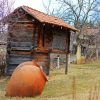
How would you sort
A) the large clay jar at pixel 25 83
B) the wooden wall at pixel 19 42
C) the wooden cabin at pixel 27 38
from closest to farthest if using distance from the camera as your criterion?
the large clay jar at pixel 25 83, the wooden cabin at pixel 27 38, the wooden wall at pixel 19 42

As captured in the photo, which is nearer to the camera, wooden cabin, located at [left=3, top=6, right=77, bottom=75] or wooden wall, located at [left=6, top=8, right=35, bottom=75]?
wooden cabin, located at [left=3, top=6, right=77, bottom=75]

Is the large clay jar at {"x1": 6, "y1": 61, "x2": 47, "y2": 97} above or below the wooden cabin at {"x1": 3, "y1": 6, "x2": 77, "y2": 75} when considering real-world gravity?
below

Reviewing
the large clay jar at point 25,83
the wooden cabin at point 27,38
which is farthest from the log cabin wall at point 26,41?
the large clay jar at point 25,83

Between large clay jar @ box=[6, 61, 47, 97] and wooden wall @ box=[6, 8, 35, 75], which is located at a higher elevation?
wooden wall @ box=[6, 8, 35, 75]

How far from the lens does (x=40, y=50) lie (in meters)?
20.8

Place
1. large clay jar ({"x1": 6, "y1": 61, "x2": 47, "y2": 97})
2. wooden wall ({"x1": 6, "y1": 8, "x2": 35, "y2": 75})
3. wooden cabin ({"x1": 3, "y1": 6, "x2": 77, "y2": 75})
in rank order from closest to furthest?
1. large clay jar ({"x1": 6, "y1": 61, "x2": 47, "y2": 97})
2. wooden cabin ({"x1": 3, "y1": 6, "x2": 77, "y2": 75})
3. wooden wall ({"x1": 6, "y1": 8, "x2": 35, "y2": 75})

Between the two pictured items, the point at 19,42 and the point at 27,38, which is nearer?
the point at 27,38

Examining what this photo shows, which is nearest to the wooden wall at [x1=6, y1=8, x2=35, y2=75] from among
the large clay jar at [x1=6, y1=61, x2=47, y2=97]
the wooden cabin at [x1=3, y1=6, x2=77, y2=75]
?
the wooden cabin at [x1=3, y1=6, x2=77, y2=75]

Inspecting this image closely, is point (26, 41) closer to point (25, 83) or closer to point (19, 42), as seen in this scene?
point (19, 42)

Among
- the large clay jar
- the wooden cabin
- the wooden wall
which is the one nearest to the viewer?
the large clay jar

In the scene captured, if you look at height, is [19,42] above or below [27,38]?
below

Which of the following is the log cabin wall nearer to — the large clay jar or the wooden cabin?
the wooden cabin

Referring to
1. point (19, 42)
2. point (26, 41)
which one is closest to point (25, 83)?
point (26, 41)

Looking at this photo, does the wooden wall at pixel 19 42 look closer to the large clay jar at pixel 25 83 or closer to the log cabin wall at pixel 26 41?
the log cabin wall at pixel 26 41
